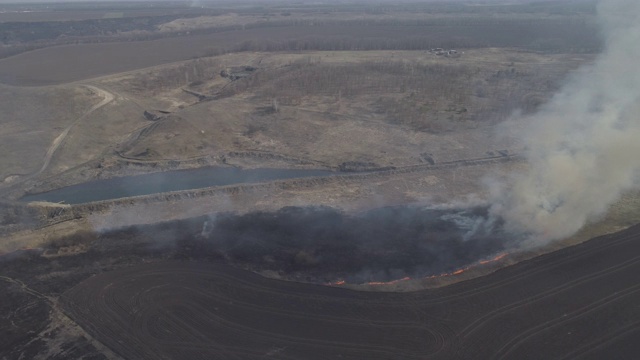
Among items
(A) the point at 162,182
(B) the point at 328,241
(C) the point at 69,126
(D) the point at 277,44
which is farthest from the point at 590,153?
(D) the point at 277,44

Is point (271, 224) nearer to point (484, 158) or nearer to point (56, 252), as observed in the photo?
point (56, 252)

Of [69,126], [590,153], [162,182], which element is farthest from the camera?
[69,126]

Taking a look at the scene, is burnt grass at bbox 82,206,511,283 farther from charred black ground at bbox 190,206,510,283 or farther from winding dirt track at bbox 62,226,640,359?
winding dirt track at bbox 62,226,640,359

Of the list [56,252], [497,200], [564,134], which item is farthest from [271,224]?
[564,134]

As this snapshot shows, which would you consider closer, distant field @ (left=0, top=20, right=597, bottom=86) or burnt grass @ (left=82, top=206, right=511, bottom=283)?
burnt grass @ (left=82, top=206, right=511, bottom=283)

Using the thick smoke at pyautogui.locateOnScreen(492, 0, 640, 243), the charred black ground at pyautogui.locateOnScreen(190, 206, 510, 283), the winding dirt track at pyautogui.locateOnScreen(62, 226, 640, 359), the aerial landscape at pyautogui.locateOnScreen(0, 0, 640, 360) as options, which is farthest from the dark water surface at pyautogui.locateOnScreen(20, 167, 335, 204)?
the thick smoke at pyautogui.locateOnScreen(492, 0, 640, 243)

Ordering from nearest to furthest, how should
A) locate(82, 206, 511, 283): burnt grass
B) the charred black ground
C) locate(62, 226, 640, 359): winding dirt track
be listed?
locate(62, 226, 640, 359): winding dirt track
the charred black ground
locate(82, 206, 511, 283): burnt grass

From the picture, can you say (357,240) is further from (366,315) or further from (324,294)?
(366,315)
